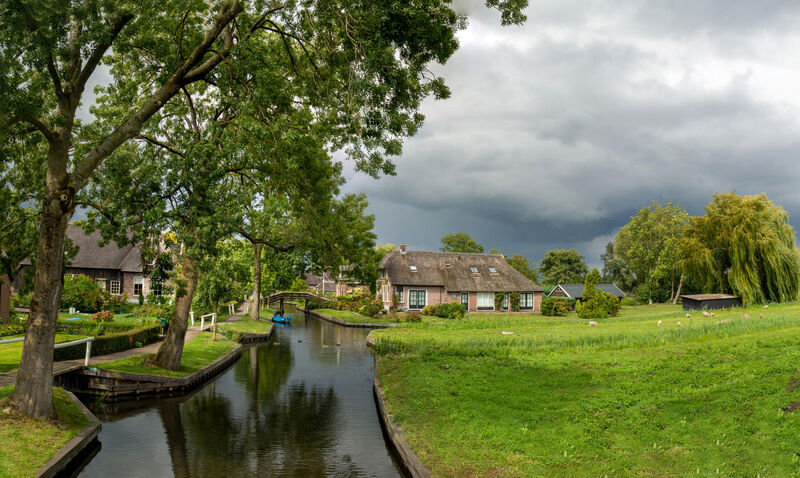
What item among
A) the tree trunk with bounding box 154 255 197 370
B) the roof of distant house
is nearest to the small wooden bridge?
the roof of distant house

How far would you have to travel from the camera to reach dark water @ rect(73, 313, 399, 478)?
10.9 metres

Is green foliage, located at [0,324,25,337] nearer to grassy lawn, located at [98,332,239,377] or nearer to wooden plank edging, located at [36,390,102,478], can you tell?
grassy lawn, located at [98,332,239,377]

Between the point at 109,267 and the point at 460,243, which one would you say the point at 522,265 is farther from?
the point at 109,267

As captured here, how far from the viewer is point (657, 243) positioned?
71.1 metres

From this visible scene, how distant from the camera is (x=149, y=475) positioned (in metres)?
10.3

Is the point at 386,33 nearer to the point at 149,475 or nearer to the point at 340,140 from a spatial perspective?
the point at 340,140

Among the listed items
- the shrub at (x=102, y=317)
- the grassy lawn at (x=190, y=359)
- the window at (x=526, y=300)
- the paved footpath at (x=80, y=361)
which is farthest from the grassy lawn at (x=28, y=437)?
the window at (x=526, y=300)

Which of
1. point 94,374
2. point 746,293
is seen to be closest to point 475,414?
point 94,374

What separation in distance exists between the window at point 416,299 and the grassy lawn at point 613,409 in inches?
1302

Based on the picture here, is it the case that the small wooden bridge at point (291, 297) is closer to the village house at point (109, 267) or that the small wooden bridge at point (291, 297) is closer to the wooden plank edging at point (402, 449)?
→ the village house at point (109, 267)

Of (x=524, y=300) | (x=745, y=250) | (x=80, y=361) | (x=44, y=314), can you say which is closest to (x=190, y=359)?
(x=80, y=361)

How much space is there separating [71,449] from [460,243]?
283 feet

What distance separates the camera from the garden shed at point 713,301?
129 feet

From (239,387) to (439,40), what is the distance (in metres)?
15.2
